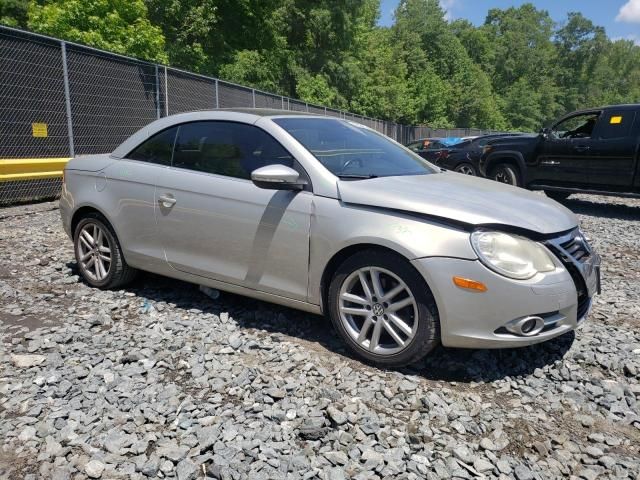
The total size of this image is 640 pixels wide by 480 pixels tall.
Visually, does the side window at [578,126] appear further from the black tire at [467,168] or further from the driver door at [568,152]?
the black tire at [467,168]

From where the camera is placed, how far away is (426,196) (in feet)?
10.0

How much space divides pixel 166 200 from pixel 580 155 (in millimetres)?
8055

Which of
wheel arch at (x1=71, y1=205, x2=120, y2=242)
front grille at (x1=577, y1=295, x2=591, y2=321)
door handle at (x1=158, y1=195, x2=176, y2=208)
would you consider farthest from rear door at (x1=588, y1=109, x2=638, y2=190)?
wheel arch at (x1=71, y1=205, x2=120, y2=242)

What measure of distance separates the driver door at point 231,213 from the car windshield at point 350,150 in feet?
0.76

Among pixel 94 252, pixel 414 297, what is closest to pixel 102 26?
pixel 94 252

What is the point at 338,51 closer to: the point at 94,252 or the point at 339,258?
the point at 94,252

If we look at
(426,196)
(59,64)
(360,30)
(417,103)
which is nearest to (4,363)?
(426,196)

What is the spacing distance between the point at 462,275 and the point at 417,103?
153 feet

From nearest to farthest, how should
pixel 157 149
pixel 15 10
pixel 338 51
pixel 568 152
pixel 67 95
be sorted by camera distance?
pixel 157 149, pixel 67 95, pixel 568 152, pixel 15 10, pixel 338 51

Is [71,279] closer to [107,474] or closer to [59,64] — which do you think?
[107,474]

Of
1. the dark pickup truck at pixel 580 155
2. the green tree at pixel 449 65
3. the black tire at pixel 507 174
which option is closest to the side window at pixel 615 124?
the dark pickup truck at pixel 580 155

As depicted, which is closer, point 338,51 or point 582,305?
point 582,305

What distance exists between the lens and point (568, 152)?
9414 mm

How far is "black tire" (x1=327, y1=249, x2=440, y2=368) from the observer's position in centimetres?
287
